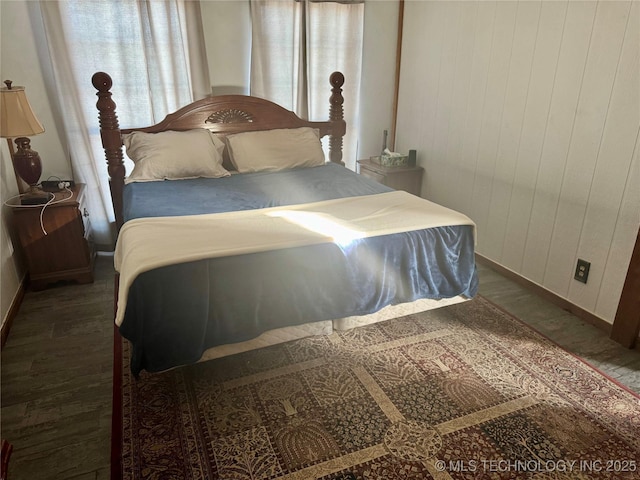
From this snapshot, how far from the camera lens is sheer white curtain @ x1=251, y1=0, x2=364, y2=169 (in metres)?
3.43

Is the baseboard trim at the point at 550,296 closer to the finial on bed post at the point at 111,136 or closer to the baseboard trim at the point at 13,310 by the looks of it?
the finial on bed post at the point at 111,136

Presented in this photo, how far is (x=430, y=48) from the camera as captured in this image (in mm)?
3564

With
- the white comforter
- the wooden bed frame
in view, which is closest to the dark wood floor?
the white comforter

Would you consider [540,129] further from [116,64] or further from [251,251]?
[116,64]

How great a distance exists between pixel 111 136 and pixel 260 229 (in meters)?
1.62

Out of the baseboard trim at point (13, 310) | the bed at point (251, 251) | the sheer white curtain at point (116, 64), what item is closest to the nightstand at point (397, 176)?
the bed at point (251, 251)

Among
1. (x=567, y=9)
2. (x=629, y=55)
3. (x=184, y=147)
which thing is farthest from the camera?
(x=184, y=147)

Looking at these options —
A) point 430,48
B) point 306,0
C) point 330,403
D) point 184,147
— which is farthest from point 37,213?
point 430,48

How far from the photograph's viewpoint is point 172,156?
2932 mm

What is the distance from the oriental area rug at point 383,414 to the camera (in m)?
1.60

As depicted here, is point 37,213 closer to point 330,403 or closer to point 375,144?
point 330,403

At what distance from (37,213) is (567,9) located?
3.25 metres

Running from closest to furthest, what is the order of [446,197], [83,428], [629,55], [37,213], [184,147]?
[83,428]
[629,55]
[37,213]
[184,147]
[446,197]

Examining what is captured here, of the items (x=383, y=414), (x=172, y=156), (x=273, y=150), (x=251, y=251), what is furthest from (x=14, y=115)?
(x=383, y=414)
